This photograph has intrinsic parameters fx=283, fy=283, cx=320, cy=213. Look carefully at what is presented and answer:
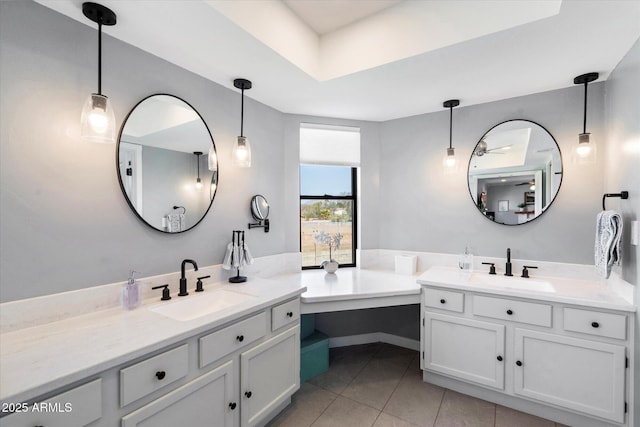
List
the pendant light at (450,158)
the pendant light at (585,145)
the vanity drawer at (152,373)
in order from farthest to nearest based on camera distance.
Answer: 1. the pendant light at (450,158)
2. the pendant light at (585,145)
3. the vanity drawer at (152,373)

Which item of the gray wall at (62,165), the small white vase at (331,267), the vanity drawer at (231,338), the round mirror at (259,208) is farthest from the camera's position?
the small white vase at (331,267)

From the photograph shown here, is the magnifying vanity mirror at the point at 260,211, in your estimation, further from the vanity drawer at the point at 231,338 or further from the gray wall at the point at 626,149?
the gray wall at the point at 626,149

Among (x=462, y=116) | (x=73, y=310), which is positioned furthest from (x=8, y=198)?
(x=462, y=116)

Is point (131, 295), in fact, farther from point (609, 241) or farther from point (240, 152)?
point (609, 241)

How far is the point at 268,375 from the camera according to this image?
1.80 meters

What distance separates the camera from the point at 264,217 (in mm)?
2637

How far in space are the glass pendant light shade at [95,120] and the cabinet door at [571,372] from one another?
286 cm

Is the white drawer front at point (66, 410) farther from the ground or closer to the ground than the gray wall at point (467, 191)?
closer to the ground

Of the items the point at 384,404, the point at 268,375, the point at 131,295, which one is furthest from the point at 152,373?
the point at 384,404

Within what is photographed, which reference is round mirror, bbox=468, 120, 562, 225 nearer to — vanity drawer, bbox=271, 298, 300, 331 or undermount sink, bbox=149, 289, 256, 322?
vanity drawer, bbox=271, 298, 300, 331

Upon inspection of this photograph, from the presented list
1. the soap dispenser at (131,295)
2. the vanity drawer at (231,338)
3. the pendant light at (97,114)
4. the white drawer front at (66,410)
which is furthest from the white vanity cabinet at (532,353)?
the pendant light at (97,114)

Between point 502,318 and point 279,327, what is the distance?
1.63 metres

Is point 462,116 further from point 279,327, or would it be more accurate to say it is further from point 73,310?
point 73,310

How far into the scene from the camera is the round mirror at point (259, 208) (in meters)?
2.54
